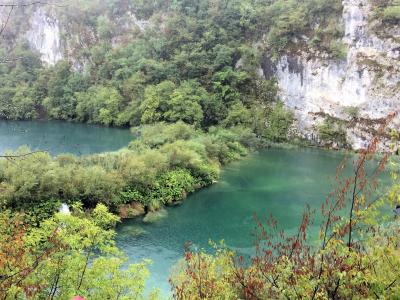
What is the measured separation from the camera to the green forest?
7.05m

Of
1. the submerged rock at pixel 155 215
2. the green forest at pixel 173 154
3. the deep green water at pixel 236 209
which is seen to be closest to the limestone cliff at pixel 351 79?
the green forest at pixel 173 154

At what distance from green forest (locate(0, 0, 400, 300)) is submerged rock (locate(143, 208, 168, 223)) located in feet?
1.60

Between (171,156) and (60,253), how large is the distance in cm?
2214

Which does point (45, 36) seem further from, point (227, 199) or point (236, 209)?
point (236, 209)

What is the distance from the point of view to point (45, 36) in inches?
2859

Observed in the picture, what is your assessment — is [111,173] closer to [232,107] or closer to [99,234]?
[99,234]

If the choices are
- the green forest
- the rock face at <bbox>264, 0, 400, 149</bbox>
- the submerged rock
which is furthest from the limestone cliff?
the submerged rock

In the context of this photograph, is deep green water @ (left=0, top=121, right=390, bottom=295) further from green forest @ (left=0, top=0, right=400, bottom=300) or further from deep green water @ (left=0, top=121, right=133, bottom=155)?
green forest @ (left=0, top=0, right=400, bottom=300)

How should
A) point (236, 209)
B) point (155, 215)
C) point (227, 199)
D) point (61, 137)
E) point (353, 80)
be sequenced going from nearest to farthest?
point (155, 215) < point (236, 209) < point (227, 199) < point (353, 80) < point (61, 137)

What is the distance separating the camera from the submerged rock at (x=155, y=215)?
25.7m

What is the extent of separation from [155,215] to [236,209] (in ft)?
16.6

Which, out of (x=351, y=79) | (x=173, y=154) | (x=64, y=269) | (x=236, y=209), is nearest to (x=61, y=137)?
(x=173, y=154)

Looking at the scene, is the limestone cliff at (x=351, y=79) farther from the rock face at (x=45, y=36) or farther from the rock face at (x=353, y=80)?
the rock face at (x=45, y=36)

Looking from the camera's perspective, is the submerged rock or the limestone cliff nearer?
the submerged rock
